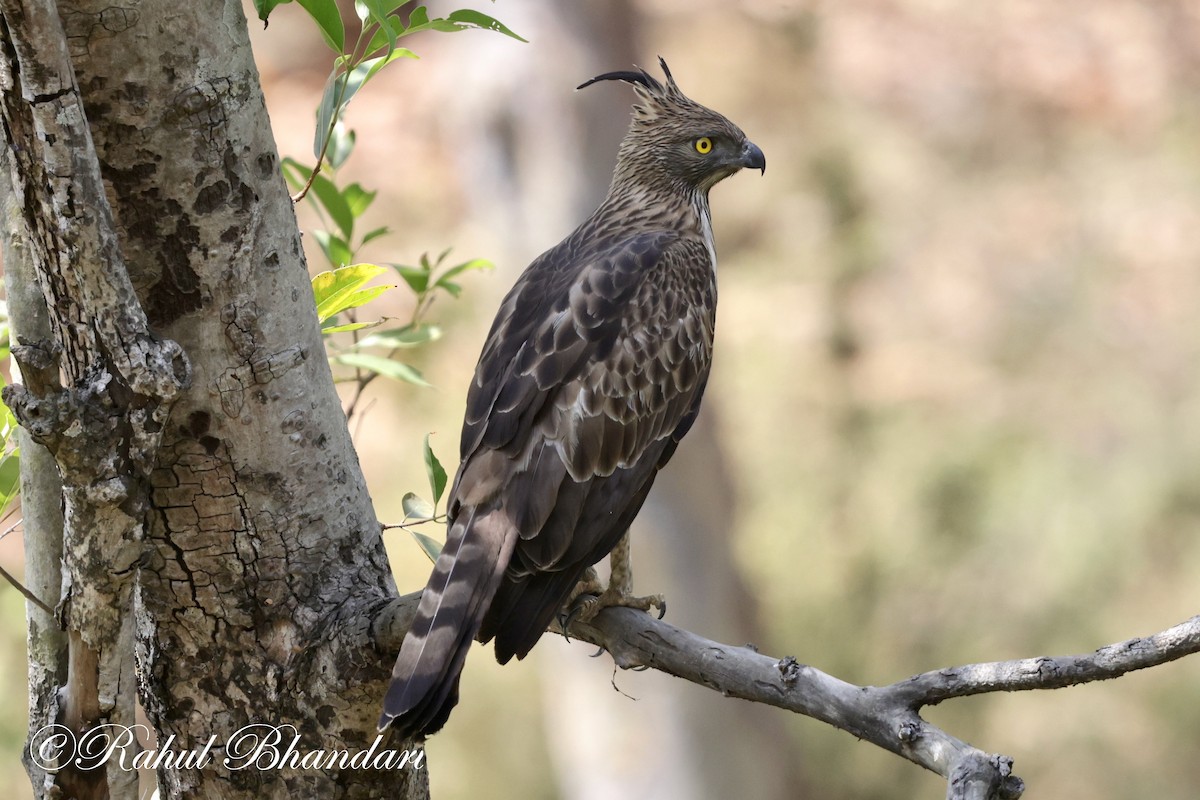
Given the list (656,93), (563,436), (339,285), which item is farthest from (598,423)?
(656,93)

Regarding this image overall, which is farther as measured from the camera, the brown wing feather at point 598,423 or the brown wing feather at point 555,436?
the brown wing feather at point 598,423

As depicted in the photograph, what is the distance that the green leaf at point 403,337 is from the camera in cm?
277

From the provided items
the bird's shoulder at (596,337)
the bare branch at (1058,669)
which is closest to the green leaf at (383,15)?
the bird's shoulder at (596,337)

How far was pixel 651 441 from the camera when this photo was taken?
275 centimetres

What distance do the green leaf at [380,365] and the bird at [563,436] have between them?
16 cm

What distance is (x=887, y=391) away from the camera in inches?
347

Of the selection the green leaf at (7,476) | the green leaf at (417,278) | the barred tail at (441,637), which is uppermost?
the green leaf at (417,278)

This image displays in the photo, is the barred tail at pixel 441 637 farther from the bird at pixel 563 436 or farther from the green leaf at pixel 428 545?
the green leaf at pixel 428 545

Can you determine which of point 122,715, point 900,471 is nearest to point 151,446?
Answer: point 122,715

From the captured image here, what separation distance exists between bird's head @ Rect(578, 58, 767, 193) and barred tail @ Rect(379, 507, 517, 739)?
1484mm

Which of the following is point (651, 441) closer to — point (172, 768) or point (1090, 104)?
point (172, 768)

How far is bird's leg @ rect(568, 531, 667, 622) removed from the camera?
247cm

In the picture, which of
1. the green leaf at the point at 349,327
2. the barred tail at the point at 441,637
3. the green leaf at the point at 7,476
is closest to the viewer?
the barred tail at the point at 441,637

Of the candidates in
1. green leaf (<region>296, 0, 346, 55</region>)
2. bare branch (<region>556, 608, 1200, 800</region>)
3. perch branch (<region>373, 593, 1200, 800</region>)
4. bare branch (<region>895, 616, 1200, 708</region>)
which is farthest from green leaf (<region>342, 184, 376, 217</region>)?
bare branch (<region>895, 616, 1200, 708</region>)
